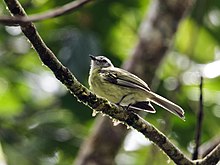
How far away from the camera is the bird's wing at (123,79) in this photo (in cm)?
391

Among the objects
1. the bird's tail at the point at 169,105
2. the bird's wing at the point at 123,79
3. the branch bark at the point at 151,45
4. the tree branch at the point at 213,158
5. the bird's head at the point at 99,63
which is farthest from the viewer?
the branch bark at the point at 151,45

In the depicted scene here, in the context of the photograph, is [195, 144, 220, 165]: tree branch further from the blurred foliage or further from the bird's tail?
the blurred foliage

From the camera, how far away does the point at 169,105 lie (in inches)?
153

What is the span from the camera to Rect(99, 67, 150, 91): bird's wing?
391cm

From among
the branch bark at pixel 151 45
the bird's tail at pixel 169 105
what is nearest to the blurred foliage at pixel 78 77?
the branch bark at pixel 151 45

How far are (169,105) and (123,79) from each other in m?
0.34

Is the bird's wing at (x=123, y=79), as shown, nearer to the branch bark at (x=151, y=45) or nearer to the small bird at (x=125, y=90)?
the small bird at (x=125, y=90)

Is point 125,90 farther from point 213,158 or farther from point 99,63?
point 213,158

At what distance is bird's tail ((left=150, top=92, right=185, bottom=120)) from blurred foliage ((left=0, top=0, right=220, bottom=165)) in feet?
4.34

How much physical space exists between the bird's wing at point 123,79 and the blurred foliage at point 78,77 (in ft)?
4.57

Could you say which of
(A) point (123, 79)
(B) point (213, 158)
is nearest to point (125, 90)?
(A) point (123, 79)

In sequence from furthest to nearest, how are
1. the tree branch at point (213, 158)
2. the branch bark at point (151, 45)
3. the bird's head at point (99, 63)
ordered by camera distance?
1. the branch bark at point (151, 45)
2. the bird's head at point (99, 63)
3. the tree branch at point (213, 158)

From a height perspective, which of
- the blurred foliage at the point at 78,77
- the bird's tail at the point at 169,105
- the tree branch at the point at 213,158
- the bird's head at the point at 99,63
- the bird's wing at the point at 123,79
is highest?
the tree branch at the point at 213,158

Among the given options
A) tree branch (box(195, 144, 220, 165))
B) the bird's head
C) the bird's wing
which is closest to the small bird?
the bird's wing
